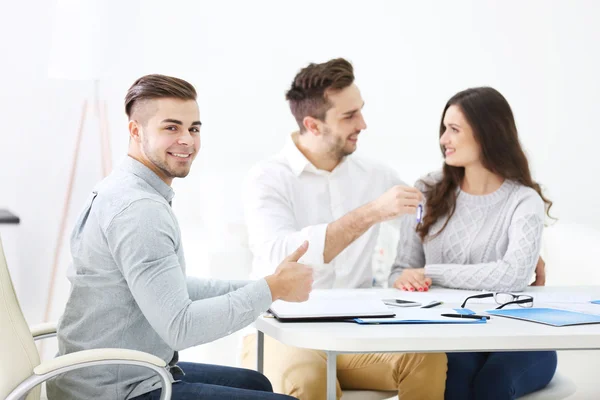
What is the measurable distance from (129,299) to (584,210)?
2879mm

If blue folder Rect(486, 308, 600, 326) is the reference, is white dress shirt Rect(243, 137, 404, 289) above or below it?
above

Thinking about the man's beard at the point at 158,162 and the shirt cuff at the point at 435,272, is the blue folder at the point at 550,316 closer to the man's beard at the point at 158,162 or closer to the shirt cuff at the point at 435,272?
the shirt cuff at the point at 435,272

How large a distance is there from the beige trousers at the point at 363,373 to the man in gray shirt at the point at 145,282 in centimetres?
39

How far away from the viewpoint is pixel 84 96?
3.59 metres

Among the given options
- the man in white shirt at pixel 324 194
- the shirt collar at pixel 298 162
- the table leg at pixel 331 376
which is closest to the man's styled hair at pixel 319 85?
the man in white shirt at pixel 324 194

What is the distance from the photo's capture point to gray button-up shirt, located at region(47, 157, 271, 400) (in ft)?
5.13

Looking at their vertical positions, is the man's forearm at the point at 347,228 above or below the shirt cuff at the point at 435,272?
above

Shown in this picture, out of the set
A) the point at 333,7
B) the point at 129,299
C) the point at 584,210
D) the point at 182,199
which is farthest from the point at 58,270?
the point at 584,210

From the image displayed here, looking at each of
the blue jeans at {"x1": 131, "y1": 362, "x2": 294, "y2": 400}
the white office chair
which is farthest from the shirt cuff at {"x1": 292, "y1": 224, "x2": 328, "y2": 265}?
the white office chair

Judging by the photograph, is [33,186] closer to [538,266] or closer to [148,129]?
[148,129]

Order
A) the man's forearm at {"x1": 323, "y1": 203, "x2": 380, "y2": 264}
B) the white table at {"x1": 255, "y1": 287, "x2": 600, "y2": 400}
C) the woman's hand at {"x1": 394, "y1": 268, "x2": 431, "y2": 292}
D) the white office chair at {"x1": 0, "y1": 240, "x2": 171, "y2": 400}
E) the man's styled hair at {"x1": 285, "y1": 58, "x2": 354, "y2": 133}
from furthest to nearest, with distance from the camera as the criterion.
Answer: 1. the man's styled hair at {"x1": 285, "y1": 58, "x2": 354, "y2": 133}
2. the man's forearm at {"x1": 323, "y1": 203, "x2": 380, "y2": 264}
3. the woman's hand at {"x1": 394, "y1": 268, "x2": 431, "y2": 292}
4. the white table at {"x1": 255, "y1": 287, "x2": 600, "y2": 400}
5. the white office chair at {"x1": 0, "y1": 240, "x2": 171, "y2": 400}

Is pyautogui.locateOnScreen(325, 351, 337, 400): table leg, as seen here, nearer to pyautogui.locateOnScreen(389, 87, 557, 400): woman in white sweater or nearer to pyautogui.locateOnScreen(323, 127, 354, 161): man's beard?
pyautogui.locateOnScreen(389, 87, 557, 400): woman in white sweater

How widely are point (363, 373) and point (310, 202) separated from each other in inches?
33.4

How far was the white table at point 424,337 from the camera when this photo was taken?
5.08 feet
